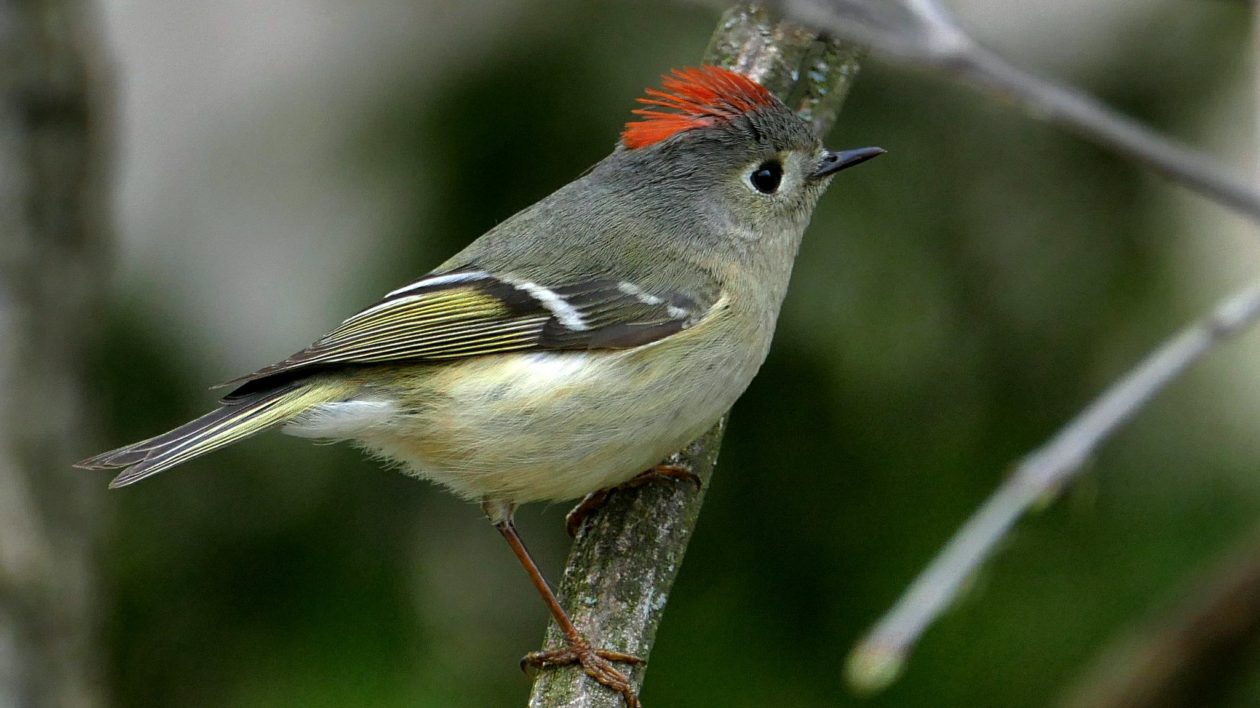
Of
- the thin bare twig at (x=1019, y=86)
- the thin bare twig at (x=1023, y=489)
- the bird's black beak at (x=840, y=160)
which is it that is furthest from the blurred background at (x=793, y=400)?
the thin bare twig at (x=1019, y=86)

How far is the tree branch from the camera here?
216 cm

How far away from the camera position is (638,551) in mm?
2285

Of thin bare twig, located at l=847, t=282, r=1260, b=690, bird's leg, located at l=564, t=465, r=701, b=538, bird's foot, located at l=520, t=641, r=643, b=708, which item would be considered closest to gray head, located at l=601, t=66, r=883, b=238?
bird's leg, located at l=564, t=465, r=701, b=538

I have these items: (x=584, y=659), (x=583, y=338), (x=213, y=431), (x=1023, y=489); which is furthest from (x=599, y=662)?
(x=1023, y=489)

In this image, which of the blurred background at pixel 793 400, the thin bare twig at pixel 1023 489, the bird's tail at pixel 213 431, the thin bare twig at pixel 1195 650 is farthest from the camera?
the blurred background at pixel 793 400

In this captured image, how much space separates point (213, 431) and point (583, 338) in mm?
670

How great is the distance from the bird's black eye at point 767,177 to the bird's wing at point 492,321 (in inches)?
14.3

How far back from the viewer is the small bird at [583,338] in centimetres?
224

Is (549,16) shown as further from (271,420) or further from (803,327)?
(271,420)

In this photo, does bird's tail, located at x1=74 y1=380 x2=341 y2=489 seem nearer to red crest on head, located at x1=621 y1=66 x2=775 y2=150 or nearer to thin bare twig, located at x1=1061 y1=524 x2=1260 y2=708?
red crest on head, located at x1=621 y1=66 x2=775 y2=150

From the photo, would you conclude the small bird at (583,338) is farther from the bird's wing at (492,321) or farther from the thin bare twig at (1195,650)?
the thin bare twig at (1195,650)

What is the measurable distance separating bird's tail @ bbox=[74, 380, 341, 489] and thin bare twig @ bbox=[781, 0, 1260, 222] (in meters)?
1.46

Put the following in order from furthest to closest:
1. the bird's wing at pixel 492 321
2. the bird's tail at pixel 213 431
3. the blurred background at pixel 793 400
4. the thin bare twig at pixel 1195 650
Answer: the blurred background at pixel 793 400 → the thin bare twig at pixel 1195 650 → the bird's wing at pixel 492 321 → the bird's tail at pixel 213 431

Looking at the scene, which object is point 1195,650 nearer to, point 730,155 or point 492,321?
point 730,155
